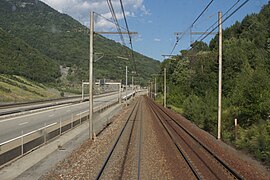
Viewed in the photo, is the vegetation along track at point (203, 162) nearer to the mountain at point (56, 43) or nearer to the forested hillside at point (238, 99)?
the forested hillside at point (238, 99)

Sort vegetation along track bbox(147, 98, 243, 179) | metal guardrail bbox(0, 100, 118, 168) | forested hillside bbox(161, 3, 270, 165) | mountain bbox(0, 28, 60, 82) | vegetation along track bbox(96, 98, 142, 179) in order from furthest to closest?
1. mountain bbox(0, 28, 60, 82)
2. forested hillside bbox(161, 3, 270, 165)
3. metal guardrail bbox(0, 100, 118, 168)
4. vegetation along track bbox(96, 98, 142, 179)
5. vegetation along track bbox(147, 98, 243, 179)

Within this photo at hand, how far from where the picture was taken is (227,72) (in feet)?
215

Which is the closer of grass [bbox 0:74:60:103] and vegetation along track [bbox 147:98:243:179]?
vegetation along track [bbox 147:98:243:179]

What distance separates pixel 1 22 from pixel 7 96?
77943 millimetres

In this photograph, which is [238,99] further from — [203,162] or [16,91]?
[16,91]

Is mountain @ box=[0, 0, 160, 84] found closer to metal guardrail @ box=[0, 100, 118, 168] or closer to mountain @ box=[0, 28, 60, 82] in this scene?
mountain @ box=[0, 28, 60, 82]

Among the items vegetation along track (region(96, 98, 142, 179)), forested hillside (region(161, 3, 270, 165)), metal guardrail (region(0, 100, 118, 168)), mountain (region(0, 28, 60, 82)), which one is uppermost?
mountain (region(0, 28, 60, 82))

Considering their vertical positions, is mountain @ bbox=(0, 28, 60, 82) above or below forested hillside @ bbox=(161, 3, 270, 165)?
above

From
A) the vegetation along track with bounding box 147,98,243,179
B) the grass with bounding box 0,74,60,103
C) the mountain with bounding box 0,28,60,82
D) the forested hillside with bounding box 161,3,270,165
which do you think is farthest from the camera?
the mountain with bounding box 0,28,60,82

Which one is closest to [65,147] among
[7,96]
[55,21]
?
[7,96]

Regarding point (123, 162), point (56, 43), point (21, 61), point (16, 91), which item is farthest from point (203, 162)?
point (56, 43)

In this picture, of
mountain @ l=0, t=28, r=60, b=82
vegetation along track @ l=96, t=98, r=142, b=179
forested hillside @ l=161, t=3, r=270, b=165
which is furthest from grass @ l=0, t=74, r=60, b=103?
vegetation along track @ l=96, t=98, r=142, b=179

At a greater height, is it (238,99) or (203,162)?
(238,99)

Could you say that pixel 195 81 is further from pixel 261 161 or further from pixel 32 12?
pixel 32 12
